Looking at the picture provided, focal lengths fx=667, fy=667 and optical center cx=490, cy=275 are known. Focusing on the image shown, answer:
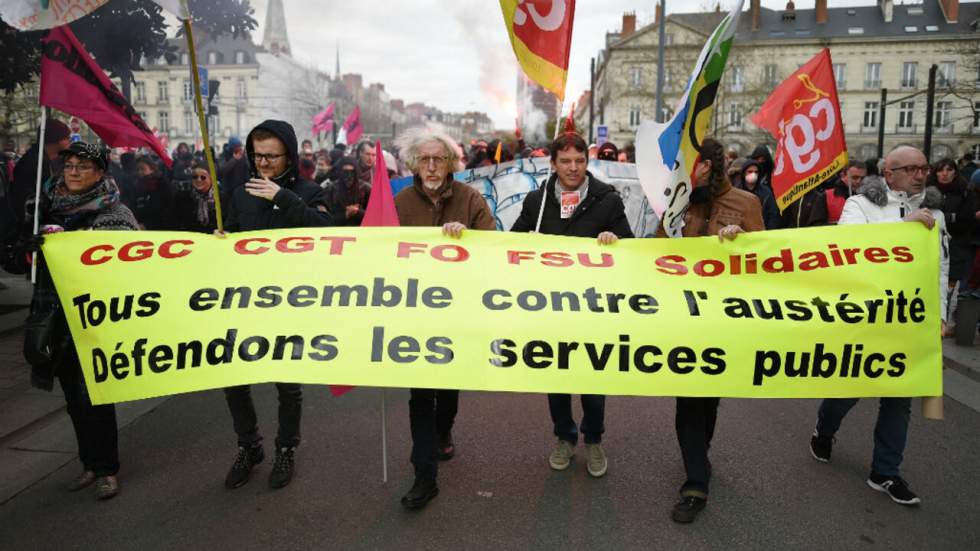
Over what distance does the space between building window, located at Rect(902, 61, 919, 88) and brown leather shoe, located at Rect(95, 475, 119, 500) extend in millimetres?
72125

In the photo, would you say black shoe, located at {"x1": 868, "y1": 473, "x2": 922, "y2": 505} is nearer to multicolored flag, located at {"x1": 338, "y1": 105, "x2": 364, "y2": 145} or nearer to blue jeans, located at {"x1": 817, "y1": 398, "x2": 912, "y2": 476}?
blue jeans, located at {"x1": 817, "y1": 398, "x2": 912, "y2": 476}

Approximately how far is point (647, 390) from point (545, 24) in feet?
6.87

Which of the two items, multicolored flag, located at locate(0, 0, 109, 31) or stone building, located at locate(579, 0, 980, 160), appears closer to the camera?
multicolored flag, located at locate(0, 0, 109, 31)

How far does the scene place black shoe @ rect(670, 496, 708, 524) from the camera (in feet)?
10.6

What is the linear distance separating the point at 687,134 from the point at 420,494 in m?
2.20

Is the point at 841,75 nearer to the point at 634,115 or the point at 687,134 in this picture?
the point at 634,115

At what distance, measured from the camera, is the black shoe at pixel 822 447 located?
395 centimetres

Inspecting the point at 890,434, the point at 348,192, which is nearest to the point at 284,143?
the point at 890,434

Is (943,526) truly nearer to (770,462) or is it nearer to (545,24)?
(770,462)

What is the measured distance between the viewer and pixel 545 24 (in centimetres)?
372

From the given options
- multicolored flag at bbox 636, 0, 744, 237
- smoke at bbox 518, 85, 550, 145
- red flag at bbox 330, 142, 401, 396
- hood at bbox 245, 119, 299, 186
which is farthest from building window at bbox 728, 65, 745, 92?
hood at bbox 245, 119, 299, 186

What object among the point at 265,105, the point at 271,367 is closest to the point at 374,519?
the point at 271,367

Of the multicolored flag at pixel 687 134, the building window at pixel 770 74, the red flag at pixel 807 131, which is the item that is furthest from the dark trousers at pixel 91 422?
the building window at pixel 770 74

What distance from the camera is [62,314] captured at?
10.9 feet
